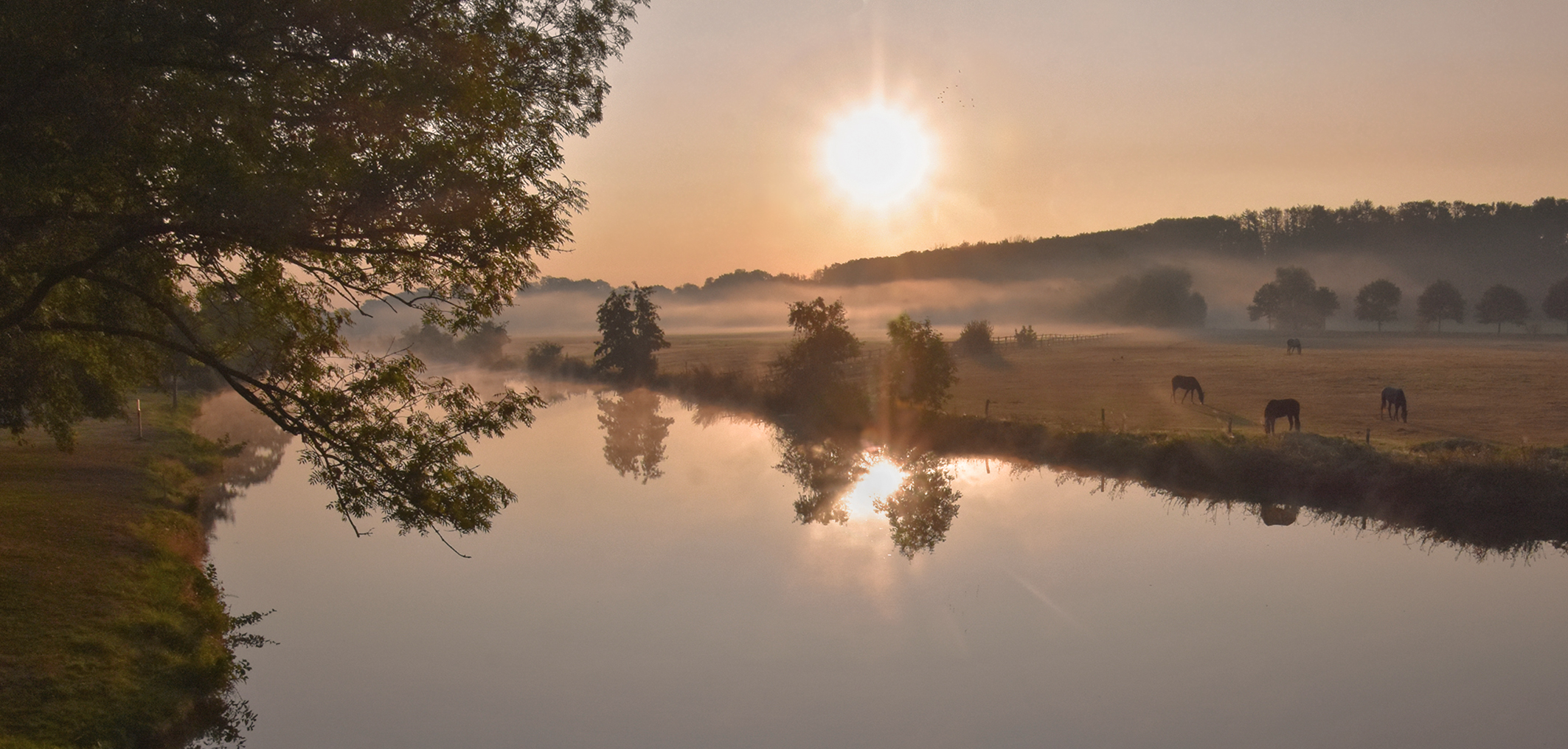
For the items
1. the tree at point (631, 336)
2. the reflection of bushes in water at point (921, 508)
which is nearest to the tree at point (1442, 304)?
the tree at point (631, 336)

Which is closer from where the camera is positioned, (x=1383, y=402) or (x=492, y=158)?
(x=492, y=158)

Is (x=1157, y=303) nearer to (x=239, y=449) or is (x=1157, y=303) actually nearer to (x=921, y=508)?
(x=921, y=508)

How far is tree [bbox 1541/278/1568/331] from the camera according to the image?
9750 cm

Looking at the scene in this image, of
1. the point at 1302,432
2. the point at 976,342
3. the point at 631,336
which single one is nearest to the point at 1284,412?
the point at 1302,432

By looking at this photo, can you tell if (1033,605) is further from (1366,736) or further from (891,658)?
(1366,736)

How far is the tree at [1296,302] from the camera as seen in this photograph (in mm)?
117438

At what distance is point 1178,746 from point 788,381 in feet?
136

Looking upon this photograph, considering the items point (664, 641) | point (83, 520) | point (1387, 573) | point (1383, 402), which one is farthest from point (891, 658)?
point (1383, 402)

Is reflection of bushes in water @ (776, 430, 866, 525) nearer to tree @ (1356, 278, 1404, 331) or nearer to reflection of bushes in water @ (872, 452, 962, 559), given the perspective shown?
reflection of bushes in water @ (872, 452, 962, 559)

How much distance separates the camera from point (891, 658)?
50.2ft

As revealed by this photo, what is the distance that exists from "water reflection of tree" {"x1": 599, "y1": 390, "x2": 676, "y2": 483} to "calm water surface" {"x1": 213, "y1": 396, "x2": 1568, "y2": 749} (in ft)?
28.0

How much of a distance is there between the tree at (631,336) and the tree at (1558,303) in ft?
308

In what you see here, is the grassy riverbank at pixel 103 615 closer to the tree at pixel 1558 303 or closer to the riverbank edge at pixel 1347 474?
the riverbank edge at pixel 1347 474

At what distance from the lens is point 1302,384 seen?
49969 millimetres
